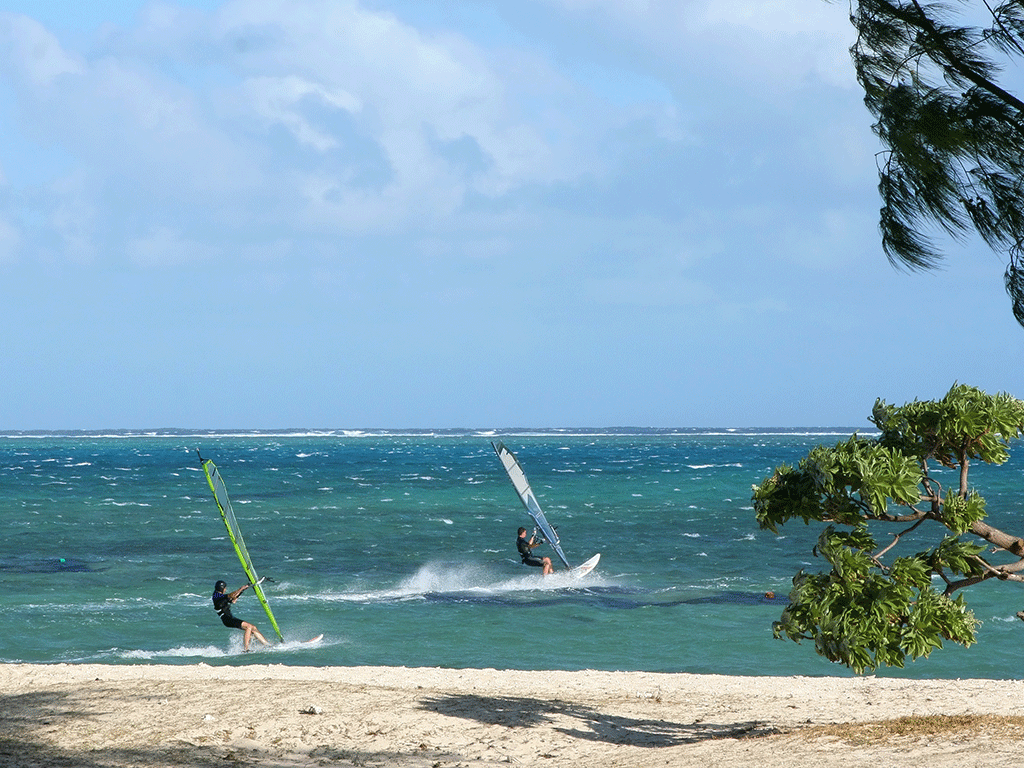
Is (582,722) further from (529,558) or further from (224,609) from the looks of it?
(529,558)

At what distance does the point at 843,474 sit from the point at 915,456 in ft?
2.28

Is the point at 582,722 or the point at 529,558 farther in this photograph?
the point at 529,558

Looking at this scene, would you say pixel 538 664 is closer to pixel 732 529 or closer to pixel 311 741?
pixel 311 741

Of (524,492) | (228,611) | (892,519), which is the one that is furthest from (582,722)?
(524,492)

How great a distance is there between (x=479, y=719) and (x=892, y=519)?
420 cm

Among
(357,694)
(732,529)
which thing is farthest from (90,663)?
(732,529)

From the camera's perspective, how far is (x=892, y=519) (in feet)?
25.9

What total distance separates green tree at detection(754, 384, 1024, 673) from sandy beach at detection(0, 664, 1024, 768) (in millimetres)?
1075

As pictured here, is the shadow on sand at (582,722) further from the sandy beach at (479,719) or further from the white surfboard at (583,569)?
the white surfboard at (583,569)

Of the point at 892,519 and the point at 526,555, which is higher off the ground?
the point at 892,519

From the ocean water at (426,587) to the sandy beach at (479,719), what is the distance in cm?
269

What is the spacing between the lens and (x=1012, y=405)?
307 inches

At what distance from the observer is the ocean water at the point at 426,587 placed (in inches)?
627

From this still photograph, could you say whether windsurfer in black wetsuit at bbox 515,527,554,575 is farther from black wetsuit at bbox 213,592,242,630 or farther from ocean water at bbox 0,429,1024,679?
black wetsuit at bbox 213,592,242,630
